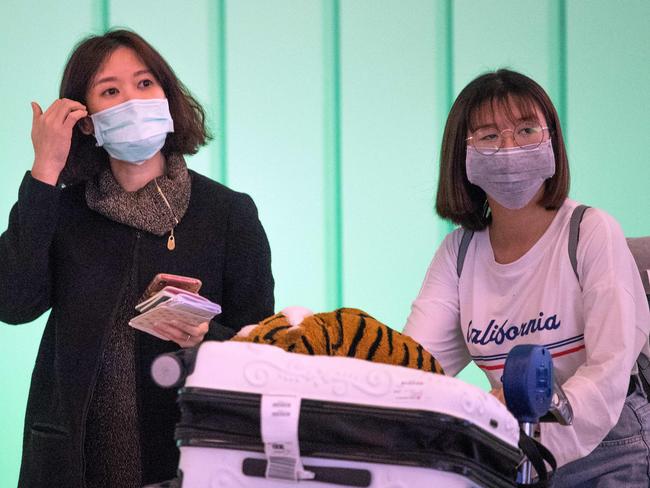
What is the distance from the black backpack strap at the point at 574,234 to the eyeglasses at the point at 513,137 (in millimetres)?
171

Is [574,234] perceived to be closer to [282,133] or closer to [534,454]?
[534,454]

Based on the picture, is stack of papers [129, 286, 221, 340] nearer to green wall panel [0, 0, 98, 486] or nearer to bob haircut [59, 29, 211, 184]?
bob haircut [59, 29, 211, 184]

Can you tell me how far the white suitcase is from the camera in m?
1.24

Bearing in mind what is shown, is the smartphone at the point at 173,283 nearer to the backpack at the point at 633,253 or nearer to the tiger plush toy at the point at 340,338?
the tiger plush toy at the point at 340,338

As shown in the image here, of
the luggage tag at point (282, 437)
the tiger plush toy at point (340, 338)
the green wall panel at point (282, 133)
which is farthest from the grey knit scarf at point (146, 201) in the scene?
the green wall panel at point (282, 133)

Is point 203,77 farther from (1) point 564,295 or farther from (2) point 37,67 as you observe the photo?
(1) point 564,295

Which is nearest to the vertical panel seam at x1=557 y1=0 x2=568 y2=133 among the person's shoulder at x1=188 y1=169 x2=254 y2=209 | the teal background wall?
the teal background wall

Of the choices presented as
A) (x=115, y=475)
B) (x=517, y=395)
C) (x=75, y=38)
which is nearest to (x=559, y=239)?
(x=517, y=395)

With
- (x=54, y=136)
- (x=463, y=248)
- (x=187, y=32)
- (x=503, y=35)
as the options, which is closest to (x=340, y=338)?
(x=463, y=248)

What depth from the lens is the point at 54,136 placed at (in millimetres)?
2254

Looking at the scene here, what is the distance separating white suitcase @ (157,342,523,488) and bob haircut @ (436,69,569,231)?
100 cm

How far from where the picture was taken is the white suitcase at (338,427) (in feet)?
4.06

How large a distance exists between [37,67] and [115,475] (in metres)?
2.13

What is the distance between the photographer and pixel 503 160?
2.12m
